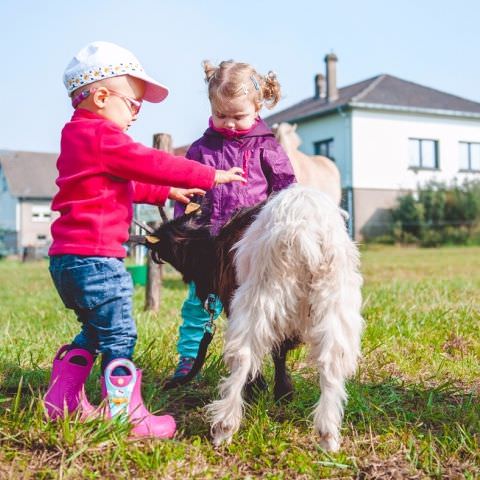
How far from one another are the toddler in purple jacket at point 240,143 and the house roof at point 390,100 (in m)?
26.0

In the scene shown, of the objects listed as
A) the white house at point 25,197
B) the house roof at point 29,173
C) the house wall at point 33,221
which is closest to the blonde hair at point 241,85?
the white house at point 25,197

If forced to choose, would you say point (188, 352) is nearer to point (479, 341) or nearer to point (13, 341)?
point (13, 341)

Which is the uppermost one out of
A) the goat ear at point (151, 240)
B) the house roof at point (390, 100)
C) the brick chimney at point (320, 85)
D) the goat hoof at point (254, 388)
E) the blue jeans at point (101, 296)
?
the brick chimney at point (320, 85)

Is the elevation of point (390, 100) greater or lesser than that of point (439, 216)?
greater

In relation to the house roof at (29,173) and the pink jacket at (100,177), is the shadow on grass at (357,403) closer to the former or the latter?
the pink jacket at (100,177)

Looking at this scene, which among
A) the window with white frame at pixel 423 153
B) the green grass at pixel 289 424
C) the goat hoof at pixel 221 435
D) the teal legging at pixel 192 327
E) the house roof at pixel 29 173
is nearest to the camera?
the green grass at pixel 289 424

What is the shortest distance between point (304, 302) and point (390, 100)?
95.5 ft

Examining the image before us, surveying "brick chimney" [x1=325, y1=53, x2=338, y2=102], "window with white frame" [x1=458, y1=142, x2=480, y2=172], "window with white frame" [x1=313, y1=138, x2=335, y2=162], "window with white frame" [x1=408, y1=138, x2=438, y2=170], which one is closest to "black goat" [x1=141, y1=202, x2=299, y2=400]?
"window with white frame" [x1=313, y1=138, x2=335, y2=162]

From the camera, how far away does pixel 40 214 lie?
155 ft

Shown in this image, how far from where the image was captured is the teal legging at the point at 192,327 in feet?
12.9

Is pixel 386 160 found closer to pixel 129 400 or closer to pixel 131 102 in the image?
pixel 131 102

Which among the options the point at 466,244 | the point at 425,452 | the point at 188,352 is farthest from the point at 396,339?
the point at 466,244

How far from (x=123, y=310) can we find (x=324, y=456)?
1.06m

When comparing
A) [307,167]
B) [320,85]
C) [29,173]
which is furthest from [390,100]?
[29,173]
